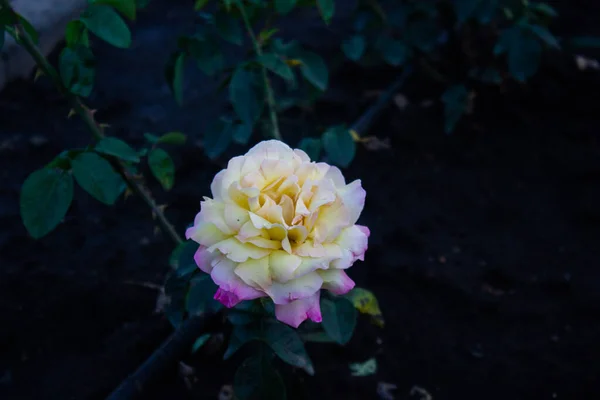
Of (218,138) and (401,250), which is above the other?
(218,138)

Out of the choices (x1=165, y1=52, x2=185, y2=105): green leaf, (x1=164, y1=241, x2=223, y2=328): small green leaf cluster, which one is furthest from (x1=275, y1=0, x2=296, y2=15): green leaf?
(x1=164, y1=241, x2=223, y2=328): small green leaf cluster

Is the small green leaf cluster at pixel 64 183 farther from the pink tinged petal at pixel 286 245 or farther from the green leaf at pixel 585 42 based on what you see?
the green leaf at pixel 585 42

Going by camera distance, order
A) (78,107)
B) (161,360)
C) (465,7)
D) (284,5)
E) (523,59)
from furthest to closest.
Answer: (465,7) → (523,59) → (284,5) → (161,360) → (78,107)

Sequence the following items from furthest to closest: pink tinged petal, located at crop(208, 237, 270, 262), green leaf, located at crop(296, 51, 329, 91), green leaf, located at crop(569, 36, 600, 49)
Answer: green leaf, located at crop(569, 36, 600, 49)
green leaf, located at crop(296, 51, 329, 91)
pink tinged petal, located at crop(208, 237, 270, 262)

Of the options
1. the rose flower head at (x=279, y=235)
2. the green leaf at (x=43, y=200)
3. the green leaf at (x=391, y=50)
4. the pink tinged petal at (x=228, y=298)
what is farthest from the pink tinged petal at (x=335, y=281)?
the green leaf at (x=391, y=50)

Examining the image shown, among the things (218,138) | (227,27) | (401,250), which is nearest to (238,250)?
(218,138)

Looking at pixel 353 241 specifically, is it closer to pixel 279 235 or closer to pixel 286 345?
pixel 279 235

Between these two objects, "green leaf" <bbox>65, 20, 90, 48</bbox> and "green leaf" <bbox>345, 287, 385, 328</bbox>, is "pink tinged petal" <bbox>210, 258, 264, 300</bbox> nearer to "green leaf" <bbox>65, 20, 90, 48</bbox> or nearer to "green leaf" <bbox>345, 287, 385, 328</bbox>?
"green leaf" <bbox>345, 287, 385, 328</bbox>
